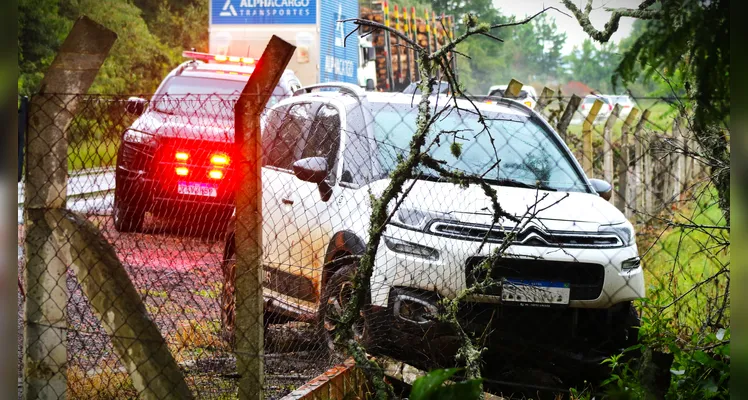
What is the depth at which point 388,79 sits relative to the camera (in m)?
22.7

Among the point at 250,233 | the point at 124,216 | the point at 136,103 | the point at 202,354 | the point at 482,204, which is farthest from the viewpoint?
the point at 124,216

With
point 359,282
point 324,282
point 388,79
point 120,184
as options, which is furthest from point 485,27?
point 388,79

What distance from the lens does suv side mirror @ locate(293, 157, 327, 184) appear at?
208 inches

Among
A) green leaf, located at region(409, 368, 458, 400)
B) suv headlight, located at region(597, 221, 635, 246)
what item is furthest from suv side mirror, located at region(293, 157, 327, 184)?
green leaf, located at region(409, 368, 458, 400)

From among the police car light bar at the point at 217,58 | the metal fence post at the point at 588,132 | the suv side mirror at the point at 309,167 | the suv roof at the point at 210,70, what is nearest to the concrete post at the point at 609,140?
the metal fence post at the point at 588,132

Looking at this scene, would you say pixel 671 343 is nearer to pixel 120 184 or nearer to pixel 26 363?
pixel 26 363

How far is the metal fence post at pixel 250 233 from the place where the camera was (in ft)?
11.0

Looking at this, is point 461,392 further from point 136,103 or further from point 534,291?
point 136,103

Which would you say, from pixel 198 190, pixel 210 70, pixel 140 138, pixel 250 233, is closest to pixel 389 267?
pixel 250 233

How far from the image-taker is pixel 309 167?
5.29 m

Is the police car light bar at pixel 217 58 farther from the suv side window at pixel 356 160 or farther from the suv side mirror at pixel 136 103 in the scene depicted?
the suv side window at pixel 356 160

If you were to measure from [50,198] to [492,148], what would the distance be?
316 cm

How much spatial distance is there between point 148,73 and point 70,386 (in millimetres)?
27364

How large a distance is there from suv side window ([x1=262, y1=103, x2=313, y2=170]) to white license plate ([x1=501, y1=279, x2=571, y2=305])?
6.23 ft
